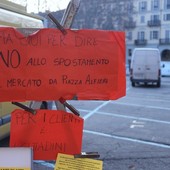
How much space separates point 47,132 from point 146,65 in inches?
765

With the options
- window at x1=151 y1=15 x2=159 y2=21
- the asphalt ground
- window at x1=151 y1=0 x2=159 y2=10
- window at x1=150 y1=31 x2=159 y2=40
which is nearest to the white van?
the asphalt ground

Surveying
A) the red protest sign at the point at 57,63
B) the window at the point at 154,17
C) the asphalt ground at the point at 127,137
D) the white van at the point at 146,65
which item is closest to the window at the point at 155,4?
the window at the point at 154,17

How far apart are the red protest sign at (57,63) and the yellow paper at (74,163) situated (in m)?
0.49

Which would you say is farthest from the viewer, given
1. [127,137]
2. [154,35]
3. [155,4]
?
[154,35]

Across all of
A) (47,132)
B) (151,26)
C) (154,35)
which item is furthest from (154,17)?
(47,132)

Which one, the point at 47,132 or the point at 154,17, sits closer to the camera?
the point at 47,132

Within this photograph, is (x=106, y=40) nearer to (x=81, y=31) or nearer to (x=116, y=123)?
(x=81, y=31)

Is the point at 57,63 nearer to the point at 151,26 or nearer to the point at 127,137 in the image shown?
the point at 127,137

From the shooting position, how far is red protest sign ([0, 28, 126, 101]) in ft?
9.41

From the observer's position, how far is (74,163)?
2980 mm

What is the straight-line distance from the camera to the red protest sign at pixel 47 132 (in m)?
3.01

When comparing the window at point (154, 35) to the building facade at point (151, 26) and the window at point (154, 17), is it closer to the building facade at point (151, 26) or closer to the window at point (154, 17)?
the building facade at point (151, 26)

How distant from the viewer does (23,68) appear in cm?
288

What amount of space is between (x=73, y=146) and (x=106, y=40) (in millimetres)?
894
